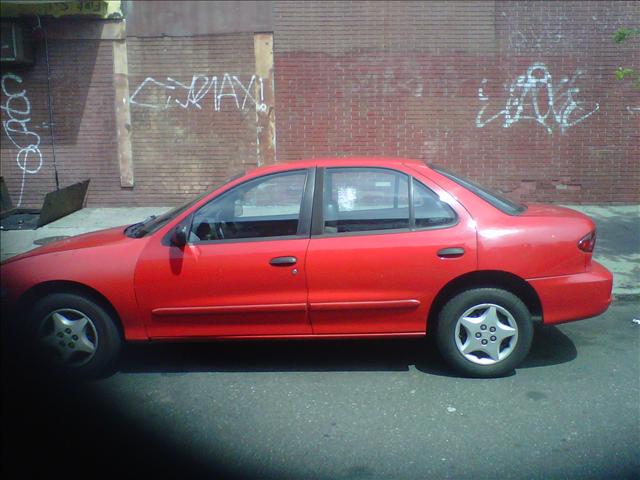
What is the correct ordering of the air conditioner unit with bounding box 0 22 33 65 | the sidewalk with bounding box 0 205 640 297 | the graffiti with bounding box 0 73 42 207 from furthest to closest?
1. the graffiti with bounding box 0 73 42 207
2. the air conditioner unit with bounding box 0 22 33 65
3. the sidewalk with bounding box 0 205 640 297

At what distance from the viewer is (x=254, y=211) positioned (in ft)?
17.1

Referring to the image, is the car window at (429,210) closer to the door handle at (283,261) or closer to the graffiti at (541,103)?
the door handle at (283,261)

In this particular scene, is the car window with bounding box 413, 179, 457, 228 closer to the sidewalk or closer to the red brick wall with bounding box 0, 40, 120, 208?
the sidewalk

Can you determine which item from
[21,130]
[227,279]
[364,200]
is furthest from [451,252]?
[21,130]

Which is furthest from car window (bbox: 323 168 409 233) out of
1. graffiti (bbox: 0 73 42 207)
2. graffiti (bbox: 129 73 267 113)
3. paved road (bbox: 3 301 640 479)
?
graffiti (bbox: 0 73 42 207)

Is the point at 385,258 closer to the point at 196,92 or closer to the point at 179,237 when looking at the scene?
the point at 179,237

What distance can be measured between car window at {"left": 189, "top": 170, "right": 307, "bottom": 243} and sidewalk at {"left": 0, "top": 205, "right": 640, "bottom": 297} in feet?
12.5

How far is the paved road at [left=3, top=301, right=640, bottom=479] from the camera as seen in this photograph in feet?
12.5

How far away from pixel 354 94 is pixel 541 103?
3.20 meters

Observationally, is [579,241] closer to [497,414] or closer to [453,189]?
[453,189]

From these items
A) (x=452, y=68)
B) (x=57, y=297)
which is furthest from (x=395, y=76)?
(x=57, y=297)

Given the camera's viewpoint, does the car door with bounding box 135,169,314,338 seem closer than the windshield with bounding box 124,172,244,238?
Yes

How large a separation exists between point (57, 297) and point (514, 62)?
9332mm

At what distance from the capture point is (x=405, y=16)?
11.9 m
